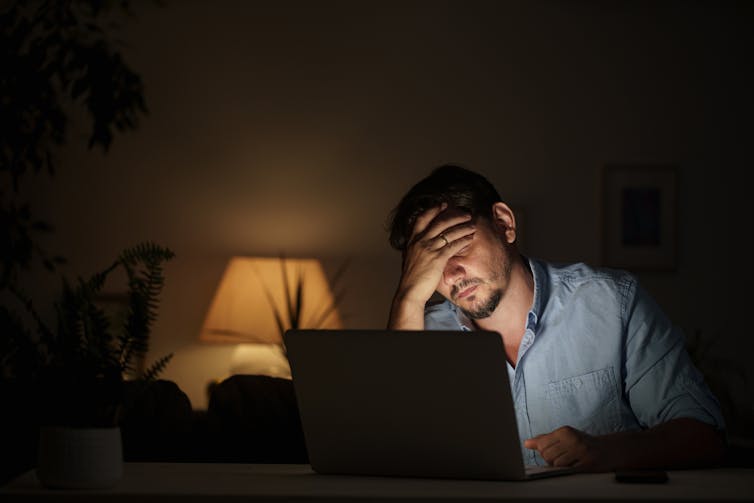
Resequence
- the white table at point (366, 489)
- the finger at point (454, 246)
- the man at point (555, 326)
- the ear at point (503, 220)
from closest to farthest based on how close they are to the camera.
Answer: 1. the white table at point (366, 489)
2. the man at point (555, 326)
3. the finger at point (454, 246)
4. the ear at point (503, 220)

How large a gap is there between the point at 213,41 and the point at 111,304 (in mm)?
1323

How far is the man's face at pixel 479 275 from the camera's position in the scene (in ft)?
8.20

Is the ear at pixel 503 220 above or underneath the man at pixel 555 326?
above

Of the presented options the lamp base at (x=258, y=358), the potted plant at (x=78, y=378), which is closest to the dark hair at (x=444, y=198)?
the potted plant at (x=78, y=378)

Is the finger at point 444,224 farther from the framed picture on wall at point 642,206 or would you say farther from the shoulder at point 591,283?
the framed picture on wall at point 642,206

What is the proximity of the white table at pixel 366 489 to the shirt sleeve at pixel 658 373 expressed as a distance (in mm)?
322

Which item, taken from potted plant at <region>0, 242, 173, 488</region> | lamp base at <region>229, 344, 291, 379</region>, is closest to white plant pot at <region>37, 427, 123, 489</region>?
potted plant at <region>0, 242, 173, 488</region>

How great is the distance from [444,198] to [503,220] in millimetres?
167

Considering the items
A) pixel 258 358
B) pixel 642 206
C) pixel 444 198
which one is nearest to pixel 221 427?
pixel 444 198

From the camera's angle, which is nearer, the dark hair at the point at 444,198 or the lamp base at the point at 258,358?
the dark hair at the point at 444,198

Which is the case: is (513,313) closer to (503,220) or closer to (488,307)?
(488,307)

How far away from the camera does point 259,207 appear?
16.4 ft

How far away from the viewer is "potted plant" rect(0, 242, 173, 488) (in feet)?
4.81

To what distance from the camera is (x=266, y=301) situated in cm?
461
